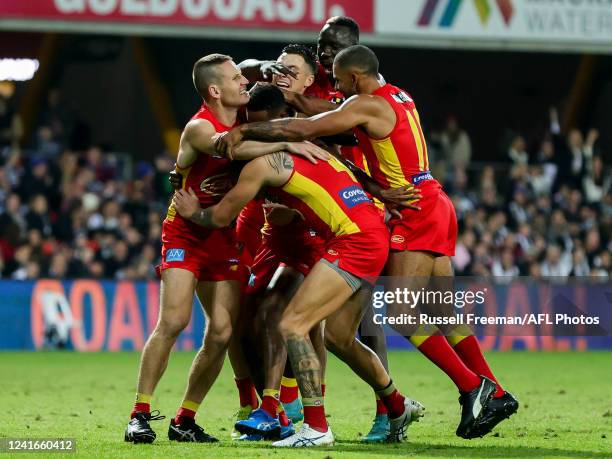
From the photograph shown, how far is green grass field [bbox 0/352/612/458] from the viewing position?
827 cm

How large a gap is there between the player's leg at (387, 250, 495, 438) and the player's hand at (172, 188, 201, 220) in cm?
142

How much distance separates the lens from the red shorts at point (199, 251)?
8820 mm

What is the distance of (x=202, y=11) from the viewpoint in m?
19.8

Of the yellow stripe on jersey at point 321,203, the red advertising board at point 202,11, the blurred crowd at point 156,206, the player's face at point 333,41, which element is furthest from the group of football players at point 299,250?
the red advertising board at point 202,11

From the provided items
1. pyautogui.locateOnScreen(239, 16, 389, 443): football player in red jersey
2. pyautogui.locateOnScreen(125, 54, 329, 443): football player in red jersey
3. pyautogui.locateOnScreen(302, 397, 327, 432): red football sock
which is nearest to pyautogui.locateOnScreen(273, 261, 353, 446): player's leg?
pyautogui.locateOnScreen(302, 397, 327, 432): red football sock

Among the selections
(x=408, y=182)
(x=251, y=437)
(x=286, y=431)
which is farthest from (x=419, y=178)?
(x=251, y=437)

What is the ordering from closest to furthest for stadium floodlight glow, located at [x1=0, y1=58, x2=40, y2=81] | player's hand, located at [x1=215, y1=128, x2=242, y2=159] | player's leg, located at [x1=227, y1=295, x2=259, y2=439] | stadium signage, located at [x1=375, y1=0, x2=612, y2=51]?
player's hand, located at [x1=215, y1=128, x2=242, y2=159], player's leg, located at [x1=227, y1=295, x2=259, y2=439], stadium signage, located at [x1=375, y1=0, x2=612, y2=51], stadium floodlight glow, located at [x1=0, y1=58, x2=40, y2=81]

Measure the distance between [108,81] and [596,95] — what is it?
996cm

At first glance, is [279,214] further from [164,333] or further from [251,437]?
[251,437]

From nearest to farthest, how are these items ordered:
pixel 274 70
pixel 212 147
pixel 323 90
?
pixel 212 147 < pixel 274 70 < pixel 323 90

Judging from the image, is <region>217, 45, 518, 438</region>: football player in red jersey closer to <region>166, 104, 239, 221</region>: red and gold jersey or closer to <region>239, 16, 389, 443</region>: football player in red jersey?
<region>239, 16, 389, 443</region>: football player in red jersey

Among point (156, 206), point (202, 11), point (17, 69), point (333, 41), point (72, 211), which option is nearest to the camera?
point (333, 41)

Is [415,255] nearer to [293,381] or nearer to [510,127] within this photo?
[293,381]

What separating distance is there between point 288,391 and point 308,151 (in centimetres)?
196
